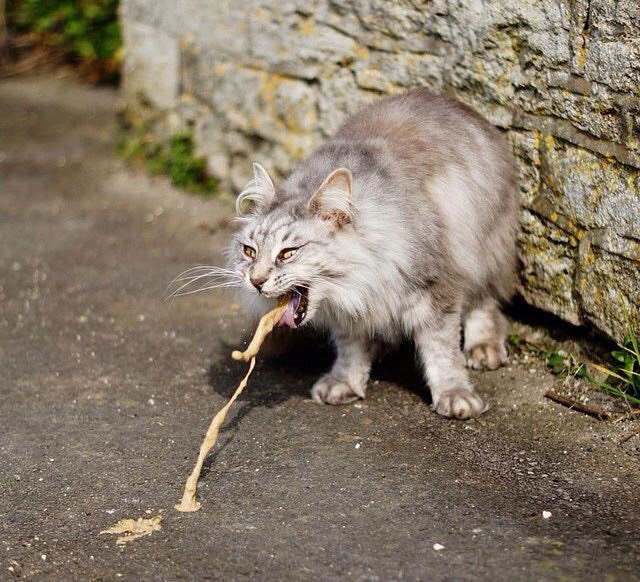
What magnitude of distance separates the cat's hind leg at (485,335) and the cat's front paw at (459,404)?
41 cm

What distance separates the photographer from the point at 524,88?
4168 millimetres

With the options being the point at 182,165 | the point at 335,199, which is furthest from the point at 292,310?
the point at 182,165

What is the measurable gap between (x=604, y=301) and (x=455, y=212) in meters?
0.73

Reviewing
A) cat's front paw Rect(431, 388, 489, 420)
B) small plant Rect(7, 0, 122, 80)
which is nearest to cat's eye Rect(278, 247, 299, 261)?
cat's front paw Rect(431, 388, 489, 420)

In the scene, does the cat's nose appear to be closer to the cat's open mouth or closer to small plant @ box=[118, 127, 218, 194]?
the cat's open mouth

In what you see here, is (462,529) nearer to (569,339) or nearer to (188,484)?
(188,484)

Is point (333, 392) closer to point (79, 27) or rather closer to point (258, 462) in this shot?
point (258, 462)

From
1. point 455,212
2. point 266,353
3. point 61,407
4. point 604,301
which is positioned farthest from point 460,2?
point 61,407

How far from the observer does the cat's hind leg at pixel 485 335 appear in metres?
4.37

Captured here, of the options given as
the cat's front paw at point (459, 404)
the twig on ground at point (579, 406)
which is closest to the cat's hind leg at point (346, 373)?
the cat's front paw at point (459, 404)

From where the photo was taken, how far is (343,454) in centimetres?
368

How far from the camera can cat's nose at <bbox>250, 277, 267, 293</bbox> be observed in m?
3.59

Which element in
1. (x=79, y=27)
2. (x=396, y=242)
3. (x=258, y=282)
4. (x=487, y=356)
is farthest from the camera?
(x=79, y=27)

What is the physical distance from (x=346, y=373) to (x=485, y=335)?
28.0 inches
